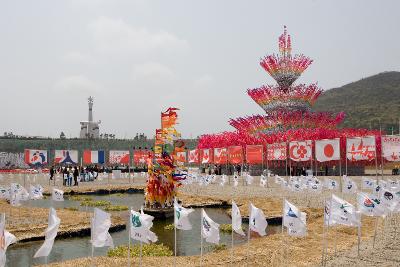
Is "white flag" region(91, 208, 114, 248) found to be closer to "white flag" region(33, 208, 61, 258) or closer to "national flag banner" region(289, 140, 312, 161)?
"white flag" region(33, 208, 61, 258)

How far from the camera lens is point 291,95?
64938 mm

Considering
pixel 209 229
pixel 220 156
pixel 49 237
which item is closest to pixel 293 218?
pixel 209 229

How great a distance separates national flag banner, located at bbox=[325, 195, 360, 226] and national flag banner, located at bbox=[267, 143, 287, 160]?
28536 millimetres

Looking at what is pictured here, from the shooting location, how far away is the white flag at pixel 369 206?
16.4 metres

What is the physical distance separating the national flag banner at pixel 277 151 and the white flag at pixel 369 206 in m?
26.9

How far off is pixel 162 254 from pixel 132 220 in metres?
4.52

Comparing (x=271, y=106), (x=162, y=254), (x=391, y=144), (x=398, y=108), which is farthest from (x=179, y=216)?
(x=398, y=108)

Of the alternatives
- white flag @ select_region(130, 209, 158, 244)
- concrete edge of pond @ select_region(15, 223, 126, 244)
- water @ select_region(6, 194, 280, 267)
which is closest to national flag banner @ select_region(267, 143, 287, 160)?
water @ select_region(6, 194, 280, 267)

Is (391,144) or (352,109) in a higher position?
(352,109)

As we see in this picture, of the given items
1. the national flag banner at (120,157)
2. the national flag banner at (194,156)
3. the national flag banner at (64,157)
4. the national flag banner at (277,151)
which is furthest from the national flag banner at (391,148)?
the national flag banner at (120,157)

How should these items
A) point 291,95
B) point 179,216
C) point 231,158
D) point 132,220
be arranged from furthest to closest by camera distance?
1. point 291,95
2. point 231,158
3. point 179,216
4. point 132,220

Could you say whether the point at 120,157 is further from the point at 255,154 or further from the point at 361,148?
the point at 361,148

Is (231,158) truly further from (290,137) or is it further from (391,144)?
(391,144)

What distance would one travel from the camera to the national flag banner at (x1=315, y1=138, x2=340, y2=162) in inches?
1345
